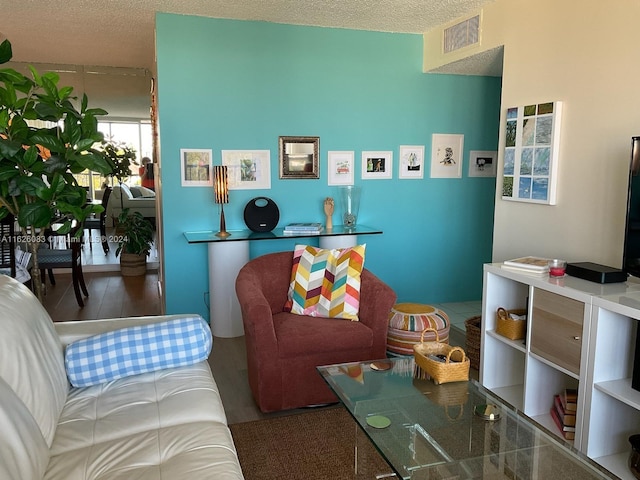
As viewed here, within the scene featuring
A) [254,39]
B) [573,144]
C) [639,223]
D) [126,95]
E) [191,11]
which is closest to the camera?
[639,223]

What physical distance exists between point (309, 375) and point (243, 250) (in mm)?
1597

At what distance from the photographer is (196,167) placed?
4.23 metres

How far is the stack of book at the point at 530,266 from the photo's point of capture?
2.70 meters

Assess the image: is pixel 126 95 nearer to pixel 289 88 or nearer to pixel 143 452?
pixel 289 88

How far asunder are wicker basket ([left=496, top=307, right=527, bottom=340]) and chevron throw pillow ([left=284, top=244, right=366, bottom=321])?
788 mm

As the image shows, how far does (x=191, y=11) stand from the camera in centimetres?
394

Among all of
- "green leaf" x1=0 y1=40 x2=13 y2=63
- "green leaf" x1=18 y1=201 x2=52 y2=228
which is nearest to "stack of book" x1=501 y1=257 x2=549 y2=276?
"green leaf" x1=18 y1=201 x2=52 y2=228

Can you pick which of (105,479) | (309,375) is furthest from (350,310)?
(105,479)

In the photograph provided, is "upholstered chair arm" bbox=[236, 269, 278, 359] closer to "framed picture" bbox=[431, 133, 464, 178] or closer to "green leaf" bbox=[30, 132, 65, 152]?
"green leaf" bbox=[30, 132, 65, 152]

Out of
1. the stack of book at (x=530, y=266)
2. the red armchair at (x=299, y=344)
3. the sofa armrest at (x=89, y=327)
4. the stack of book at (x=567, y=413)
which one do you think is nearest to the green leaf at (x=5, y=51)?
the sofa armrest at (x=89, y=327)

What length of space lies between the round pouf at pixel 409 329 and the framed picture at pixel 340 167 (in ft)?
5.29

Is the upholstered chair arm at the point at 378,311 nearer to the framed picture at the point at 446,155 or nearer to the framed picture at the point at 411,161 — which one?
the framed picture at the point at 411,161

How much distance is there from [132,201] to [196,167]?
287cm

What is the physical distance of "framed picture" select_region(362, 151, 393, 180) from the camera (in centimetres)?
467
